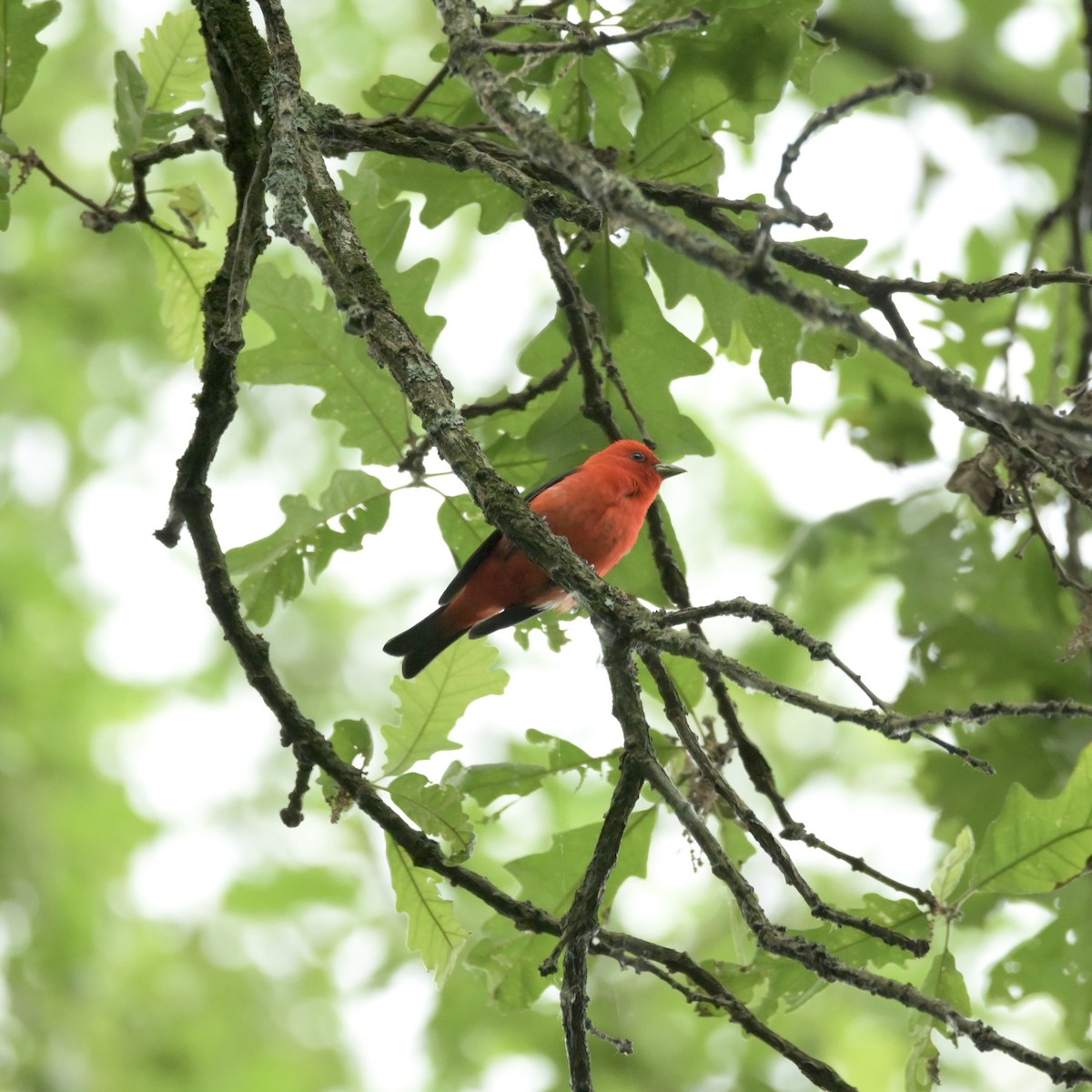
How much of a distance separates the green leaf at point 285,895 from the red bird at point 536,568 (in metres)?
4.63

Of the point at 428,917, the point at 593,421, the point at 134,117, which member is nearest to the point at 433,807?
the point at 428,917

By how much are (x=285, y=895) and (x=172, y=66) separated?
728cm

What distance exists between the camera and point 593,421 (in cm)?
366

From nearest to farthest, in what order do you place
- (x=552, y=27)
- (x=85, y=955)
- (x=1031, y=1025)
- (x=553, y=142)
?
(x=553, y=142), (x=552, y=27), (x=85, y=955), (x=1031, y=1025)

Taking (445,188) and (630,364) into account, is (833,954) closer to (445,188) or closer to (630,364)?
(630,364)

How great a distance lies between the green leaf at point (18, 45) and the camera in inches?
132

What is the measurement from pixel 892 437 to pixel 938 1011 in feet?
11.8

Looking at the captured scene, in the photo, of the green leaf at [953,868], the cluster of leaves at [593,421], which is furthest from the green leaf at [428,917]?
the green leaf at [953,868]

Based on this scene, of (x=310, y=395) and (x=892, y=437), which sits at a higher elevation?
(x=310, y=395)

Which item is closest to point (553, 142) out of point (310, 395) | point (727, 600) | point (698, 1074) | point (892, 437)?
point (727, 600)

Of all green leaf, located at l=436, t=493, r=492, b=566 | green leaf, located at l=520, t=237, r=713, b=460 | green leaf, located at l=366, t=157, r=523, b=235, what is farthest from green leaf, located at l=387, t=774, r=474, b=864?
green leaf, located at l=366, t=157, r=523, b=235

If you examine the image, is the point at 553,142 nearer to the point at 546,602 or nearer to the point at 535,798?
the point at 546,602

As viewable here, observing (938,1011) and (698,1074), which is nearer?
(938,1011)

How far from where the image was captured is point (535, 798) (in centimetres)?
1029
